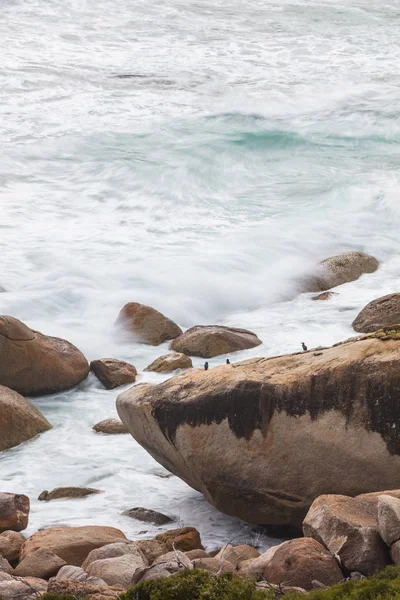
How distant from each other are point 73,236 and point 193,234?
5.99 ft

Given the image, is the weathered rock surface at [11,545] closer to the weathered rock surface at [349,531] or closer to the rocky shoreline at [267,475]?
the rocky shoreline at [267,475]

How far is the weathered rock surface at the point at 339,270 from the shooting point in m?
12.3

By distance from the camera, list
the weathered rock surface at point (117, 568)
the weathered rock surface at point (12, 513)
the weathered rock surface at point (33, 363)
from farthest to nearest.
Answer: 1. the weathered rock surface at point (33, 363)
2. the weathered rock surface at point (12, 513)
3. the weathered rock surface at point (117, 568)

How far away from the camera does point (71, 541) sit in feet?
18.9

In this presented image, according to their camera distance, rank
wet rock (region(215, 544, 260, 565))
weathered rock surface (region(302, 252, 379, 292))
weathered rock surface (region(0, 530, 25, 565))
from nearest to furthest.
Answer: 1. wet rock (region(215, 544, 260, 565))
2. weathered rock surface (region(0, 530, 25, 565))
3. weathered rock surface (region(302, 252, 379, 292))

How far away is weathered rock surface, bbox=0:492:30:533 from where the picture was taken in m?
6.27

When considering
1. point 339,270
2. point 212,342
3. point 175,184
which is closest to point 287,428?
point 212,342

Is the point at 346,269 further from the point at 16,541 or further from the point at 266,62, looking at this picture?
the point at 266,62

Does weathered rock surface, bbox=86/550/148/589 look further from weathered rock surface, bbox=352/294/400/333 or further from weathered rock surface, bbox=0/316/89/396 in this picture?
weathered rock surface, bbox=352/294/400/333

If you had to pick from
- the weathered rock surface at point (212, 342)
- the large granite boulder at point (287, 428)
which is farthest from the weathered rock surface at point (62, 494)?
the weathered rock surface at point (212, 342)

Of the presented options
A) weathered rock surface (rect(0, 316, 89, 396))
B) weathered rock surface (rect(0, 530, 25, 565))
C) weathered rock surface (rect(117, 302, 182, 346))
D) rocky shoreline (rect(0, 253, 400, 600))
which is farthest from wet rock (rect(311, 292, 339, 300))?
weathered rock surface (rect(0, 530, 25, 565))

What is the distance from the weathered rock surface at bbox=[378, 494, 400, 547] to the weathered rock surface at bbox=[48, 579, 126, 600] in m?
1.30

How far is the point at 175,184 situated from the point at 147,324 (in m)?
7.59

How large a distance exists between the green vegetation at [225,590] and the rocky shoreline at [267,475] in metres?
0.27
